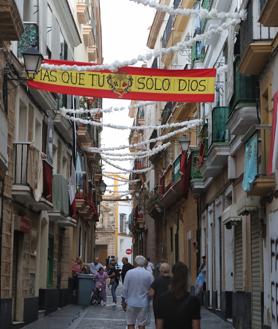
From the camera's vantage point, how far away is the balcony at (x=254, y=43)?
15.1 meters

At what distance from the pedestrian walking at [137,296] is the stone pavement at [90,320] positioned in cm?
595

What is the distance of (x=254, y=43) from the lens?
15.1 metres

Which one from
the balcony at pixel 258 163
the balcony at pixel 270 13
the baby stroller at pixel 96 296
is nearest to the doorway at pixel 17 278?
the balcony at pixel 258 163

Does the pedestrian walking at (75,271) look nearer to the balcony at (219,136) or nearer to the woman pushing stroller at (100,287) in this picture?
the woman pushing stroller at (100,287)

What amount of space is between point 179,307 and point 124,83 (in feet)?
32.6

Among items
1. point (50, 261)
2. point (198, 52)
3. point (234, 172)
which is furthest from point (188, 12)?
point (198, 52)

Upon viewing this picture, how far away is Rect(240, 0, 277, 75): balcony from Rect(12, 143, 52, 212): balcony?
17.8ft

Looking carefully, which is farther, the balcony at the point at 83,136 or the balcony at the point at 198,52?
the balcony at the point at 83,136

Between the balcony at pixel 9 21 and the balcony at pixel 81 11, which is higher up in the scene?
the balcony at pixel 81 11

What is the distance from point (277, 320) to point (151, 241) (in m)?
39.5

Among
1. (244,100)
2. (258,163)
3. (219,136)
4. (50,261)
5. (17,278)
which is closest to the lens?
(258,163)

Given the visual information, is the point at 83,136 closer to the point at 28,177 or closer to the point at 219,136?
the point at 219,136

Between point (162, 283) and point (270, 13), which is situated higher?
point (270, 13)

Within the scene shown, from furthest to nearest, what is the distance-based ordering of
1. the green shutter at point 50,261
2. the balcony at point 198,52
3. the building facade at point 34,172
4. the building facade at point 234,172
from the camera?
the balcony at point 198,52 < the green shutter at point 50,261 < the building facade at point 34,172 < the building facade at point 234,172
